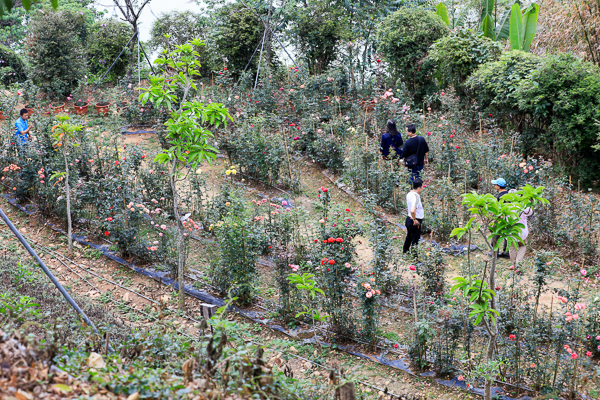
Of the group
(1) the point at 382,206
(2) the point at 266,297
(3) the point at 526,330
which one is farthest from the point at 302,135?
(3) the point at 526,330

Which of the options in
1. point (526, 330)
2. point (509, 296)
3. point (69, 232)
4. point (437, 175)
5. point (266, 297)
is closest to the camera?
point (526, 330)

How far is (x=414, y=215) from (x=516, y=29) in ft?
21.7

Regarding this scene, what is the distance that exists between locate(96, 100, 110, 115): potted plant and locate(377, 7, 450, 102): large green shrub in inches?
276

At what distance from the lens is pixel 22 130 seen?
26.2ft

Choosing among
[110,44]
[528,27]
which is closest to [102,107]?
[110,44]

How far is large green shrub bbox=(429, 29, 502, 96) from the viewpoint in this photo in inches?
418

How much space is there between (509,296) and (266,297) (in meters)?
2.66

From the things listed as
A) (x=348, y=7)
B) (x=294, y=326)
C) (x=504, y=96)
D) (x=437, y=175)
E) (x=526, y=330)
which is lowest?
(x=294, y=326)

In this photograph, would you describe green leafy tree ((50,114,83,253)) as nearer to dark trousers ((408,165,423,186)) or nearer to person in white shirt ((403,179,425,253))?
person in white shirt ((403,179,425,253))

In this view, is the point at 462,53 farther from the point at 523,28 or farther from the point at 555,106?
the point at 555,106

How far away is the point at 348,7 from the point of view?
44.4 feet

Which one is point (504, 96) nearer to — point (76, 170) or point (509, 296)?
point (509, 296)

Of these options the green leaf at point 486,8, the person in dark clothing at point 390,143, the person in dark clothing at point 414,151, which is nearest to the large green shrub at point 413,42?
the green leaf at point 486,8

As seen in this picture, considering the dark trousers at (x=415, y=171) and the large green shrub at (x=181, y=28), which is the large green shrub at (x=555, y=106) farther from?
the large green shrub at (x=181, y=28)
